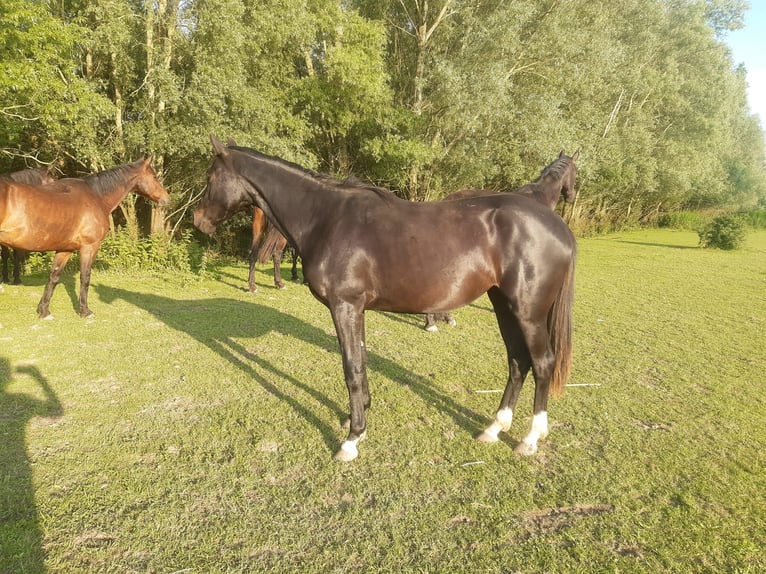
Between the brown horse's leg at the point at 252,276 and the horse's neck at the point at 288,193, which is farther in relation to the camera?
the brown horse's leg at the point at 252,276

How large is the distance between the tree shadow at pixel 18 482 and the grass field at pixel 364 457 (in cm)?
1

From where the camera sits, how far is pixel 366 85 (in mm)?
11930

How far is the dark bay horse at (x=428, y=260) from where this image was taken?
117 inches

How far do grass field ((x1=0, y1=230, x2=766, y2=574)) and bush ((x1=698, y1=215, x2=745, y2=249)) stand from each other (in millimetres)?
14056

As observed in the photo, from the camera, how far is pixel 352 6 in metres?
15.4

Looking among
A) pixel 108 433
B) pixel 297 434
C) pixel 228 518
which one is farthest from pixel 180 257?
pixel 228 518

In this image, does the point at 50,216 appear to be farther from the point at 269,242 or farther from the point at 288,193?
the point at 288,193

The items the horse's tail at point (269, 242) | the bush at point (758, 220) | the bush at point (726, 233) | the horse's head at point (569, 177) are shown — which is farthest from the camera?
the bush at point (758, 220)

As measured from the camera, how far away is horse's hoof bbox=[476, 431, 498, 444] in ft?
10.7

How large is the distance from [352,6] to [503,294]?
16.4 metres

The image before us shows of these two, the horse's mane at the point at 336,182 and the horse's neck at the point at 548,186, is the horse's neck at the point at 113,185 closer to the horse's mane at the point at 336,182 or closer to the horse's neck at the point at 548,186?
the horse's mane at the point at 336,182

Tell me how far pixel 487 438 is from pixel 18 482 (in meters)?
3.26

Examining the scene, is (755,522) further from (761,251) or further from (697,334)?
(761,251)

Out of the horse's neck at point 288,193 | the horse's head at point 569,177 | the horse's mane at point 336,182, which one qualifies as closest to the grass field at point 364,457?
the horse's neck at point 288,193
